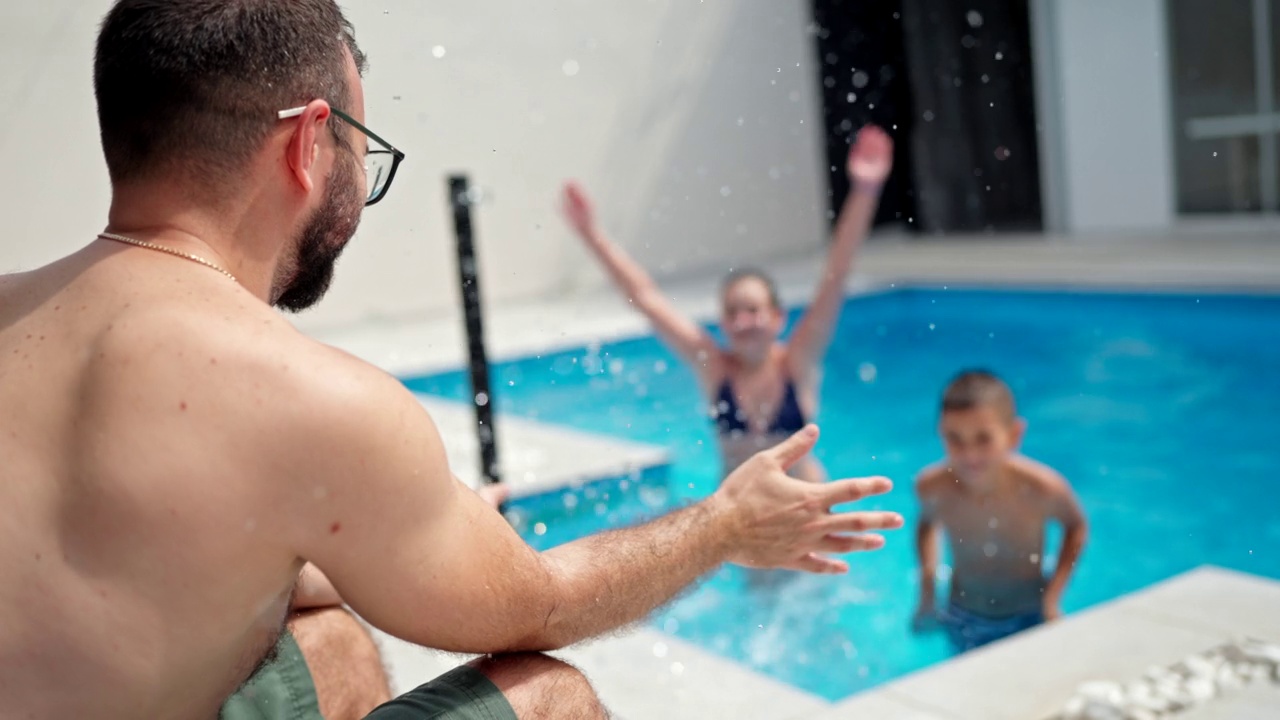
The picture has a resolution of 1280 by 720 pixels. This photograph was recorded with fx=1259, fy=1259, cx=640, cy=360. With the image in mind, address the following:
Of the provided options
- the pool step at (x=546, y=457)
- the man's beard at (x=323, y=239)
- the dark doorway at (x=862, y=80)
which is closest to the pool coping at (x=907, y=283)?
the dark doorway at (x=862, y=80)

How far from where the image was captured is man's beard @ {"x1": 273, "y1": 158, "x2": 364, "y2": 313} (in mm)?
1721

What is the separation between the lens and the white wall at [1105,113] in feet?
37.6

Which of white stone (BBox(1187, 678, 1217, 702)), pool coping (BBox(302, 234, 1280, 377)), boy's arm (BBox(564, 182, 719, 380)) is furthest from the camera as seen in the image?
pool coping (BBox(302, 234, 1280, 377))

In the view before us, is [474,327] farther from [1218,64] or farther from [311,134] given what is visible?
[1218,64]

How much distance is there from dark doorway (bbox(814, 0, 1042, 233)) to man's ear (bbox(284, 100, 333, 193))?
39.7 feet

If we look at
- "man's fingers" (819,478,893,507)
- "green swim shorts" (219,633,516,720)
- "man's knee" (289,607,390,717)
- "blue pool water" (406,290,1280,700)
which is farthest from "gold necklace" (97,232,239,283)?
"blue pool water" (406,290,1280,700)

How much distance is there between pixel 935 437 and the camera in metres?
7.29

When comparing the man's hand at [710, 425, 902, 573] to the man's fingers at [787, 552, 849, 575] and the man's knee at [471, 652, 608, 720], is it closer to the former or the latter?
the man's fingers at [787, 552, 849, 575]

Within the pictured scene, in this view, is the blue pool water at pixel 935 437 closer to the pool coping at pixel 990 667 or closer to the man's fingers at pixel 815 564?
the pool coping at pixel 990 667

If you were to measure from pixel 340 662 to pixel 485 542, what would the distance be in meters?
0.69

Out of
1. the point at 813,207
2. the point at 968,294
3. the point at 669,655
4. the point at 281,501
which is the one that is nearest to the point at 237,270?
the point at 281,501

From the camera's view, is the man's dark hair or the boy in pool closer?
the man's dark hair

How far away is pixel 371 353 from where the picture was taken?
30.1 feet

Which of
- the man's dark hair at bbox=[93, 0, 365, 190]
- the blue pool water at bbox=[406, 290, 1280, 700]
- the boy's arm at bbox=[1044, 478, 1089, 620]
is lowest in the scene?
the blue pool water at bbox=[406, 290, 1280, 700]
